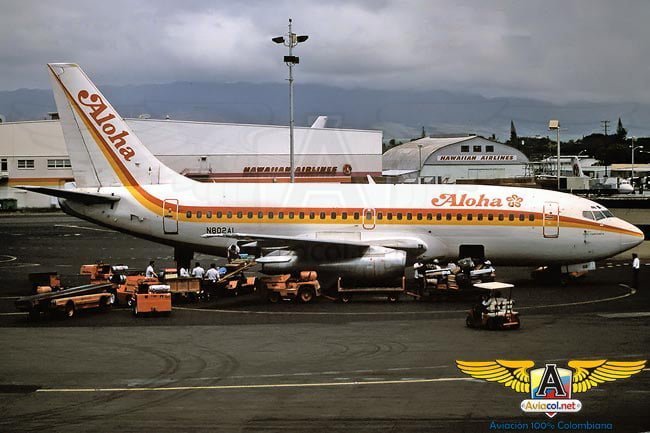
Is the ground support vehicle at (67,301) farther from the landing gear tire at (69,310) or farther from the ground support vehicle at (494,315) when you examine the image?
the ground support vehicle at (494,315)

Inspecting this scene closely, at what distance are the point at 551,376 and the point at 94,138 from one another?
90.5 ft

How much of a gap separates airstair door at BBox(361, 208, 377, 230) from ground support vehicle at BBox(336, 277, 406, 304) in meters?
3.38

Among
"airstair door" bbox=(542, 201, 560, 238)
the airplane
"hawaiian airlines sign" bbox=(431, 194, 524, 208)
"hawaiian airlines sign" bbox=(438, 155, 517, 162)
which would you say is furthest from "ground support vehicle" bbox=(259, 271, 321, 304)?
"hawaiian airlines sign" bbox=(438, 155, 517, 162)

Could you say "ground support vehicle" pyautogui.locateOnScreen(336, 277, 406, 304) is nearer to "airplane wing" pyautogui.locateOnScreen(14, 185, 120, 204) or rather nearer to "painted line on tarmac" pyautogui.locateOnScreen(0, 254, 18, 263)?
"airplane wing" pyautogui.locateOnScreen(14, 185, 120, 204)

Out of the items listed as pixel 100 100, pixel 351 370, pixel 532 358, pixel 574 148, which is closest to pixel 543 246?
pixel 532 358

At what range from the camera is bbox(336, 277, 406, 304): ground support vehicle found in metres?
33.4

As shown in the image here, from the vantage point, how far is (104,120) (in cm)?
3891

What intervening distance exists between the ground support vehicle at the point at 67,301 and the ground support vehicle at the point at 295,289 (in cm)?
677

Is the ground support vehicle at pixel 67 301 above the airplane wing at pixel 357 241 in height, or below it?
below

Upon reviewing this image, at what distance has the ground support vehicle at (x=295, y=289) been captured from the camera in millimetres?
33531

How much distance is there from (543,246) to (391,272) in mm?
8039

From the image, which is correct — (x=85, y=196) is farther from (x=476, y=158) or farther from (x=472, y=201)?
(x=476, y=158)

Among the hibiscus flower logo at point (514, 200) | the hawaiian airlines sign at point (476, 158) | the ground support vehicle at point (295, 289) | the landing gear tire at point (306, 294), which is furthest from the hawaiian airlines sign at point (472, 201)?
the hawaiian airlines sign at point (476, 158)

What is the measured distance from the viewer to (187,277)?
33688 millimetres
